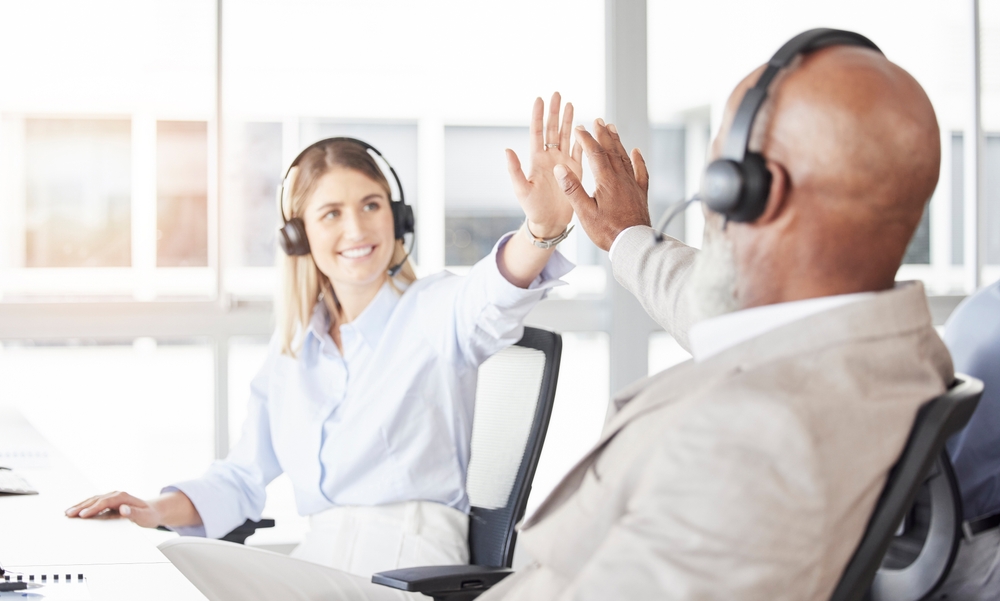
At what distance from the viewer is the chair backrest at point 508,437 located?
1653mm

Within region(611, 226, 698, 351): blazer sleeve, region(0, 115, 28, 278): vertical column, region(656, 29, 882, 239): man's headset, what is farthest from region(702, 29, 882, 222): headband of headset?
region(0, 115, 28, 278): vertical column

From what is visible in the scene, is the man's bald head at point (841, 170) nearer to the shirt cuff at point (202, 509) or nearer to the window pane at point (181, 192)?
the shirt cuff at point (202, 509)

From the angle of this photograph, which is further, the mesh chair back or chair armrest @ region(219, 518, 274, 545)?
chair armrest @ region(219, 518, 274, 545)

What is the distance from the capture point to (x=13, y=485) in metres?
1.59

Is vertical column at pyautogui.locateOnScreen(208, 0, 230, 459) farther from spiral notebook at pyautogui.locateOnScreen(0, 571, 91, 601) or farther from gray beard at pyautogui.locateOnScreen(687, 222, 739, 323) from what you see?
gray beard at pyautogui.locateOnScreen(687, 222, 739, 323)

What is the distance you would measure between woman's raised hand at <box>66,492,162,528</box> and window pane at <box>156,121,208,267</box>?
184cm

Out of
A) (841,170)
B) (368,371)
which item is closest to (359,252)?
(368,371)

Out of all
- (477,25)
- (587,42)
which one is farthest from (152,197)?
(587,42)

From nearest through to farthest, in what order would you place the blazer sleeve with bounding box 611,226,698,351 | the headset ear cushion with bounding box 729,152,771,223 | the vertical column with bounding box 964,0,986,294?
the headset ear cushion with bounding box 729,152,771,223 → the blazer sleeve with bounding box 611,226,698,351 → the vertical column with bounding box 964,0,986,294

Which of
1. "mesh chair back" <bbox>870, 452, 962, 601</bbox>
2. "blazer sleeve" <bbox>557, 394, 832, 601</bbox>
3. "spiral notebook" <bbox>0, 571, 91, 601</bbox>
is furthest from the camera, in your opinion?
"mesh chair back" <bbox>870, 452, 962, 601</bbox>

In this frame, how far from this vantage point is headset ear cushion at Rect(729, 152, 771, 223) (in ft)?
2.70

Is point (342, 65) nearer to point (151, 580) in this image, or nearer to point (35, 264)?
point (35, 264)

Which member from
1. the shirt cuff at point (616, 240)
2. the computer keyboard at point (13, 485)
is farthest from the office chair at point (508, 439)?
the computer keyboard at point (13, 485)

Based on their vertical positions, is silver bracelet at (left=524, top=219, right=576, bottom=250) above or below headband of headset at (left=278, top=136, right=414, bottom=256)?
below
